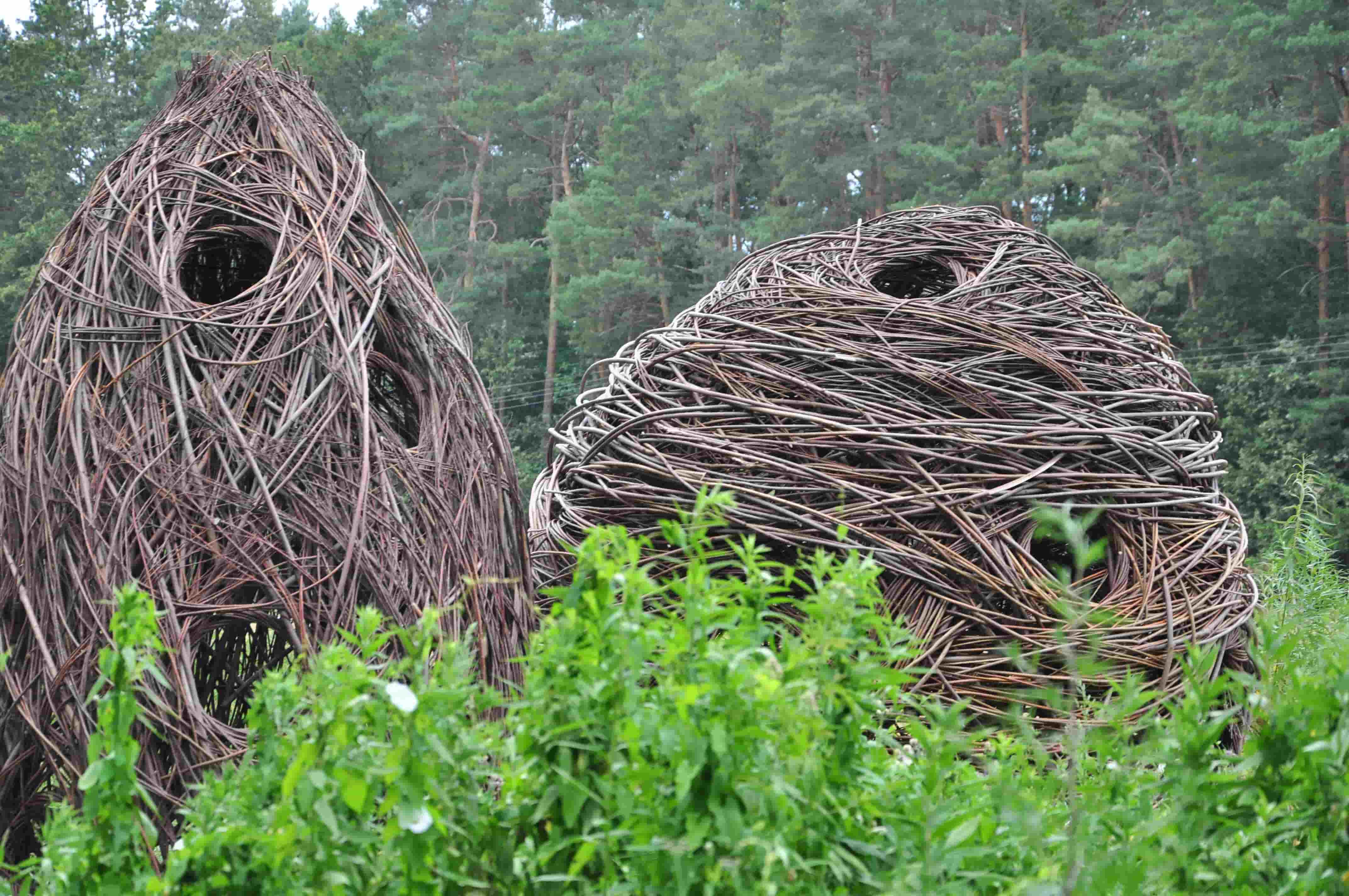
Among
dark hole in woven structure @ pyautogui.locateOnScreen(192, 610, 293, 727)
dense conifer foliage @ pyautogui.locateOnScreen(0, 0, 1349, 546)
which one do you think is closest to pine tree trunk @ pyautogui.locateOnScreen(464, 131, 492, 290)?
dense conifer foliage @ pyautogui.locateOnScreen(0, 0, 1349, 546)

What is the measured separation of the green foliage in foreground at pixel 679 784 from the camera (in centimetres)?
109

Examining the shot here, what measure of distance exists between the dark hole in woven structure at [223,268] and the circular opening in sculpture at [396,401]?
317 mm

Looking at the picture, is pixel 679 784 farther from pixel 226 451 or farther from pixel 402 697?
pixel 226 451

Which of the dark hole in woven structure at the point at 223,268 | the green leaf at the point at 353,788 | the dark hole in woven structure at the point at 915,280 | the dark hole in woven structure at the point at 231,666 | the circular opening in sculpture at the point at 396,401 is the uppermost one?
the dark hole in woven structure at the point at 223,268

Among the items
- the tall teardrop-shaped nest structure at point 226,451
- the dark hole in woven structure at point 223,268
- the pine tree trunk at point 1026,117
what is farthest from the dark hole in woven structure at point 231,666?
the pine tree trunk at point 1026,117

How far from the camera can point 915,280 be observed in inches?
160

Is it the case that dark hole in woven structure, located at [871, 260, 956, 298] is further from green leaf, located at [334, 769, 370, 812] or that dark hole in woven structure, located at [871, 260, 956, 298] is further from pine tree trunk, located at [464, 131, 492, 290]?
pine tree trunk, located at [464, 131, 492, 290]

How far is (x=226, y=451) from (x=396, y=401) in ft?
1.41

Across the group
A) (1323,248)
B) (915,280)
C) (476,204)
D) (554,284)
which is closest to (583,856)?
(915,280)

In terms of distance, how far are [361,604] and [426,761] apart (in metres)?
0.80

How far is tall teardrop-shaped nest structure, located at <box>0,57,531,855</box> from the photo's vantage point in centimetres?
178

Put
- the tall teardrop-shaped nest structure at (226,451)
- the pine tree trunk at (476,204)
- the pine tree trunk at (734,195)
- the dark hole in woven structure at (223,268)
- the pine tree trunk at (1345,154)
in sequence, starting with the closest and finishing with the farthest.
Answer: the tall teardrop-shaped nest structure at (226,451) → the dark hole in woven structure at (223,268) → the pine tree trunk at (1345,154) → the pine tree trunk at (734,195) → the pine tree trunk at (476,204)

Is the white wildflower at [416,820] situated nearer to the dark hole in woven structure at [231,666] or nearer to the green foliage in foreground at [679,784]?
the green foliage in foreground at [679,784]

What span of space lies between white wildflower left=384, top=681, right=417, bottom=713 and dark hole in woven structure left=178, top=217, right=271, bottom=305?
141 centimetres
